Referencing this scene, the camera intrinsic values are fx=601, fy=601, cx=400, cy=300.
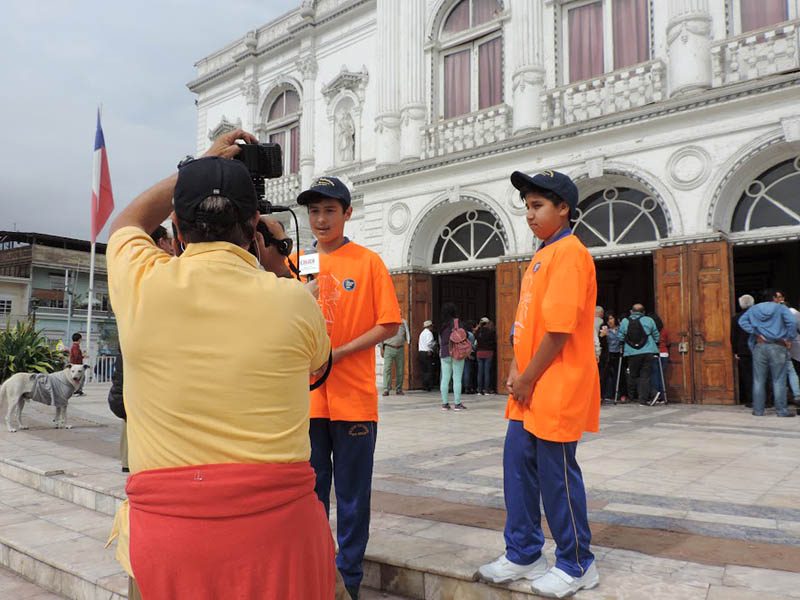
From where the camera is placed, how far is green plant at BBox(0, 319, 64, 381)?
8.88 meters

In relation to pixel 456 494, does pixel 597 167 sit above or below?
above

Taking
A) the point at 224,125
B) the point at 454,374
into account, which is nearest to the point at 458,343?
the point at 454,374

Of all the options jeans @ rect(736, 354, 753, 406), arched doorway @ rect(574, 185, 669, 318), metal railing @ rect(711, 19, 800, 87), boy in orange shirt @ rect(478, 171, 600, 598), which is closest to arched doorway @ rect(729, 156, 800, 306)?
arched doorway @ rect(574, 185, 669, 318)

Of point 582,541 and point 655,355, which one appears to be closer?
point 582,541

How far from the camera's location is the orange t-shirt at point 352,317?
242 cm

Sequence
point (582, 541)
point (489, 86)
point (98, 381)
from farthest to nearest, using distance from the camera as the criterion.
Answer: point (98, 381) → point (489, 86) → point (582, 541)

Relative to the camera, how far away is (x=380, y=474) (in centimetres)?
464

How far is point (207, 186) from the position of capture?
1.33m

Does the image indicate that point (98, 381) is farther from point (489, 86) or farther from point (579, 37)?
point (579, 37)

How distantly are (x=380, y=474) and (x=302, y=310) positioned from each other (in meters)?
3.58

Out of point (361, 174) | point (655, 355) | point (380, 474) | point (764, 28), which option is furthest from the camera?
point (361, 174)

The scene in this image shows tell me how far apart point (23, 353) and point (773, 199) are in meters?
11.7

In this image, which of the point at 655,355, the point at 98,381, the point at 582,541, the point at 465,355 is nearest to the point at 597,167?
the point at 655,355

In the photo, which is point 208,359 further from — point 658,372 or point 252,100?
point 252,100
